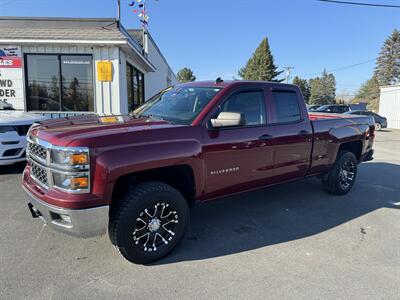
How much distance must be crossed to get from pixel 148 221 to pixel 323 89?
112 metres

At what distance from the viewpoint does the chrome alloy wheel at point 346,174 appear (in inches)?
234

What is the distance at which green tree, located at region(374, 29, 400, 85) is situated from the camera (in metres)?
72.9

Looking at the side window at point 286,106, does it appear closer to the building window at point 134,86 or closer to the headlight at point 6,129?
the headlight at point 6,129

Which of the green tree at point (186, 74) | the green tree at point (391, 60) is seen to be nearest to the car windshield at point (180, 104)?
the green tree at point (391, 60)

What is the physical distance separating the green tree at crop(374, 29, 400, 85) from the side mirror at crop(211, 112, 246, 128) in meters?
81.6

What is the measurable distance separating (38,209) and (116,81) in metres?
7.82

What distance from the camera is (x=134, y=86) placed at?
577 inches

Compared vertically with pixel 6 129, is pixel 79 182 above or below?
below

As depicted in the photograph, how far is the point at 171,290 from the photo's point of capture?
299 cm

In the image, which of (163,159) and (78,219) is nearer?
(78,219)

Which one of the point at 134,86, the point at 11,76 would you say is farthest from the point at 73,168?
the point at 134,86

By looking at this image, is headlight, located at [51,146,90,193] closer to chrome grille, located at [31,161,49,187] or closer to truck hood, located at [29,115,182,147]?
truck hood, located at [29,115,182,147]

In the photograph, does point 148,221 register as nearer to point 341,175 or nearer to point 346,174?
point 341,175

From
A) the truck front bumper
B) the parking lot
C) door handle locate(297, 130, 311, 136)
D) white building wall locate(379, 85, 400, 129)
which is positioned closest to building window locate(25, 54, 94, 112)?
the parking lot
